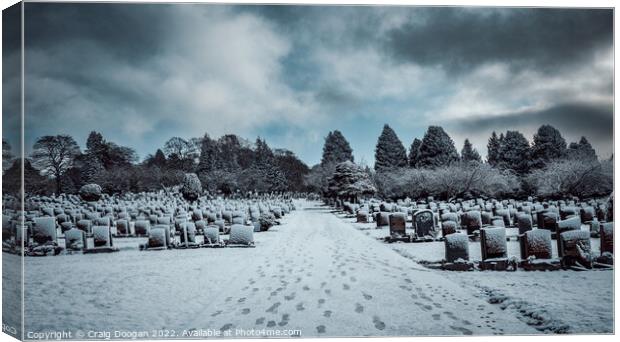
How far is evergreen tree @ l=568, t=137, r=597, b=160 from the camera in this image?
5.22m

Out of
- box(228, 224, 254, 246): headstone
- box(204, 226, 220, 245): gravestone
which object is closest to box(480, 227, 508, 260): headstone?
box(228, 224, 254, 246): headstone

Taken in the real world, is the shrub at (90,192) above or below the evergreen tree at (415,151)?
below

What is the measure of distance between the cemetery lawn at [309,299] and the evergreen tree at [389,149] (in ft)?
6.27

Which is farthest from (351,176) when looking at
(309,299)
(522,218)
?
(522,218)

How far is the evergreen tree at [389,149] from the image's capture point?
5.59 metres

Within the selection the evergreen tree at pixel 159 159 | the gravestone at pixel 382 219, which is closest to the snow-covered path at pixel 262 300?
the evergreen tree at pixel 159 159

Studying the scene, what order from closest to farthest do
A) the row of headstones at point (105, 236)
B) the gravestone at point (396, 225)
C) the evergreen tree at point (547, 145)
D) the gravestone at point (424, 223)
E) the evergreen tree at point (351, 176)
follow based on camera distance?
1. the evergreen tree at point (547, 145)
2. the row of headstones at point (105, 236)
3. the evergreen tree at point (351, 176)
4. the gravestone at point (424, 223)
5. the gravestone at point (396, 225)

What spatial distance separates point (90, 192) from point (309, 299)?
4194 mm

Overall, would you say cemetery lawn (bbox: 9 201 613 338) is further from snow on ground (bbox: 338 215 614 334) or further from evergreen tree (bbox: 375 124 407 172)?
evergreen tree (bbox: 375 124 407 172)

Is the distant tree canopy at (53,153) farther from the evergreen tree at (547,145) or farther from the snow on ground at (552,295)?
the evergreen tree at (547,145)

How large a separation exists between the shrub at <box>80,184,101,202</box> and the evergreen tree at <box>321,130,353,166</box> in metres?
3.94

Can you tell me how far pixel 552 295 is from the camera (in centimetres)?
443

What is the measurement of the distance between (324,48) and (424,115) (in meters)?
1.90

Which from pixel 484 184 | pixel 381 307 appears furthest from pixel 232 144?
pixel 484 184
